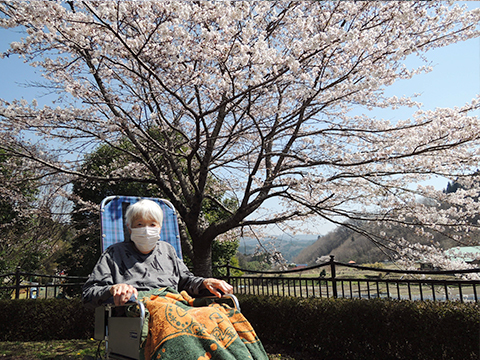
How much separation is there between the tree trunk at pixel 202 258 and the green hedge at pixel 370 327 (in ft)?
4.01

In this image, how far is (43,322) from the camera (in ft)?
15.1

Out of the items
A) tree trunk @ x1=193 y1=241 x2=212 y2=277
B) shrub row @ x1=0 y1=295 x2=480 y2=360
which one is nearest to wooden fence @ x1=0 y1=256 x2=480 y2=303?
shrub row @ x1=0 y1=295 x2=480 y2=360

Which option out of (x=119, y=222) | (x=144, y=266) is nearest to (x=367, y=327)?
(x=144, y=266)

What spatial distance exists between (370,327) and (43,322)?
438 cm

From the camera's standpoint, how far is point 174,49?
345 centimetres

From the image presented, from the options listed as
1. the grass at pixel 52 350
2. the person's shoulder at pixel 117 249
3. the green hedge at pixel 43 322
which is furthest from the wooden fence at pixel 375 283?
the green hedge at pixel 43 322

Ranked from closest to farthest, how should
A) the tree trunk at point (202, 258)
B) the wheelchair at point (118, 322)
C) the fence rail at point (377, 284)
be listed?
the wheelchair at point (118, 322), the fence rail at point (377, 284), the tree trunk at point (202, 258)

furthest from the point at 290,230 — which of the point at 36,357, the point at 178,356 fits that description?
the point at 178,356

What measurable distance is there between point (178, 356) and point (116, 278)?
846 mm

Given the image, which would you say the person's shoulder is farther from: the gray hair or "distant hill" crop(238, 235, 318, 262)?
"distant hill" crop(238, 235, 318, 262)

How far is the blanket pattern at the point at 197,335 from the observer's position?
54.4 inches

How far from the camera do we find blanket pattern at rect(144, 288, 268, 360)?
1.38 metres

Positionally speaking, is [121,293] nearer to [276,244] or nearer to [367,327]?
[367,327]

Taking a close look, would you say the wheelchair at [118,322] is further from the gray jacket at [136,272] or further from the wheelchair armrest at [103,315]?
the gray jacket at [136,272]
